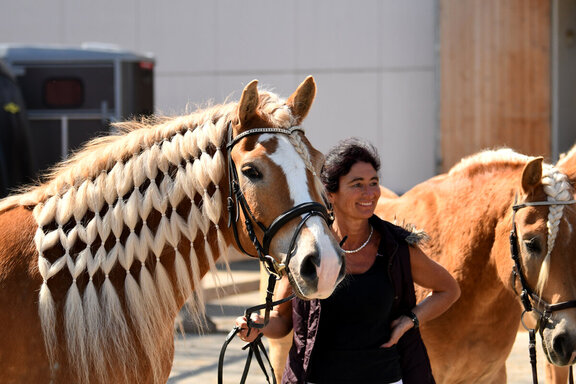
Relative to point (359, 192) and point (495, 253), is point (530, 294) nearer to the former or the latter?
point (495, 253)

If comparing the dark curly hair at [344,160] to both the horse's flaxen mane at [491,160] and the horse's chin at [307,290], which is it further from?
the horse's flaxen mane at [491,160]

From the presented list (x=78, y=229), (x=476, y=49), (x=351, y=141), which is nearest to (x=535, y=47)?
(x=476, y=49)

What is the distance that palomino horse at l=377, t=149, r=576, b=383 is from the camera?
329cm

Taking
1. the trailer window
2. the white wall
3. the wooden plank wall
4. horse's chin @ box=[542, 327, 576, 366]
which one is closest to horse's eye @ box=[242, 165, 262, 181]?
horse's chin @ box=[542, 327, 576, 366]

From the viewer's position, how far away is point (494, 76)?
11.6 m

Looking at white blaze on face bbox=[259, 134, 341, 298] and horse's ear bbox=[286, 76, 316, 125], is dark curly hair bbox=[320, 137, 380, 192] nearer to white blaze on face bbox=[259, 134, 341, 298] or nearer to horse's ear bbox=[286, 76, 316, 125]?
horse's ear bbox=[286, 76, 316, 125]

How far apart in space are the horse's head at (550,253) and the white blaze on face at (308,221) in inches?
55.2

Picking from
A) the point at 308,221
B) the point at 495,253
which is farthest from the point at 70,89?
the point at 308,221

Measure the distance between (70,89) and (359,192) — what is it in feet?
20.9

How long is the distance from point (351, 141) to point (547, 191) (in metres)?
1.05

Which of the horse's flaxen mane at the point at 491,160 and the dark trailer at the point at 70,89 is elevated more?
the dark trailer at the point at 70,89

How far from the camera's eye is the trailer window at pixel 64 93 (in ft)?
27.7

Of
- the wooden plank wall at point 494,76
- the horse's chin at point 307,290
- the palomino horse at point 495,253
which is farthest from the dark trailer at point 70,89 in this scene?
the horse's chin at point 307,290

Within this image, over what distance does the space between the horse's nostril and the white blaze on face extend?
2cm
